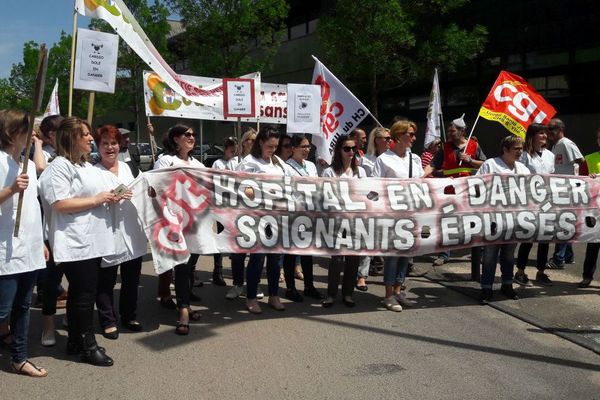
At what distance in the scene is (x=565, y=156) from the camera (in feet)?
24.2

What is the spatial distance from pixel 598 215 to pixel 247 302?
4.00 meters

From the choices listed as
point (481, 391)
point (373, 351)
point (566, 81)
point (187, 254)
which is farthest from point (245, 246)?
point (566, 81)

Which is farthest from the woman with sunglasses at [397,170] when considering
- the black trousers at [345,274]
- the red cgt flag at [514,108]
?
the red cgt flag at [514,108]

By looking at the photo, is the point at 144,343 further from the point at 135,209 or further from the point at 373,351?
the point at 373,351

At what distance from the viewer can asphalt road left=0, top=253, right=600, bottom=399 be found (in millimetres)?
3840

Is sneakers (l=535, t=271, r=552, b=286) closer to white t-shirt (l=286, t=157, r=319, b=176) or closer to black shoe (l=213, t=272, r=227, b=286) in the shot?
white t-shirt (l=286, t=157, r=319, b=176)

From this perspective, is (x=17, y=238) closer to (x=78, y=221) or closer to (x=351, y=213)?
(x=78, y=221)

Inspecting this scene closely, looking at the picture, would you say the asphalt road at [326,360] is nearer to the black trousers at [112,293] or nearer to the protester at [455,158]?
the black trousers at [112,293]

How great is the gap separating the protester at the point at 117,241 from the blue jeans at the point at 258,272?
1097 millimetres

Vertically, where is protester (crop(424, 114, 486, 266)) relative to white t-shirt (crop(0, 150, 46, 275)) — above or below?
above

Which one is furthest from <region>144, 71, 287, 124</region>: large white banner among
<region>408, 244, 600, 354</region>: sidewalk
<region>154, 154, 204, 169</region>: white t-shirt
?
<region>408, 244, 600, 354</region>: sidewalk

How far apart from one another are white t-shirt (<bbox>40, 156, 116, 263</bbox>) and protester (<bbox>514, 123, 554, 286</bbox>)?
461cm

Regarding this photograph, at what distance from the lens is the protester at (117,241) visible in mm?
4629

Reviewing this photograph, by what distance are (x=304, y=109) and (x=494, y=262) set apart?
3.34m
